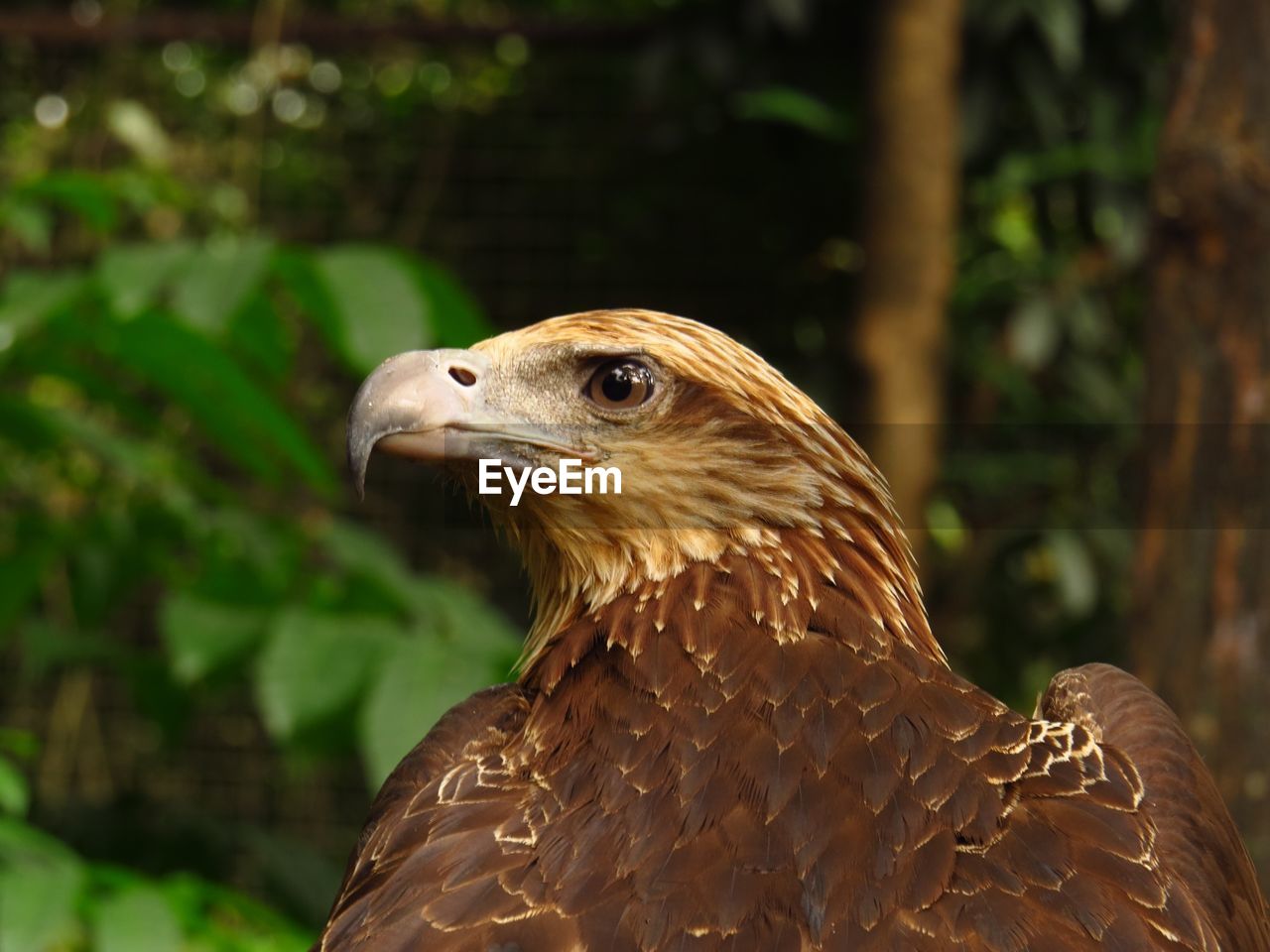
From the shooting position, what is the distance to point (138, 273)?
10.5 ft

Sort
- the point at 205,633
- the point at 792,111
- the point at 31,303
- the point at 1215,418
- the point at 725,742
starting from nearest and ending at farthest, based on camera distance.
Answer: the point at 725,742, the point at 31,303, the point at 205,633, the point at 1215,418, the point at 792,111

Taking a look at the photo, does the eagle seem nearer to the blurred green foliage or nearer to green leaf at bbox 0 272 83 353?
the blurred green foliage

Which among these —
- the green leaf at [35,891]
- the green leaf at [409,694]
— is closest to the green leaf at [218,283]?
the green leaf at [409,694]

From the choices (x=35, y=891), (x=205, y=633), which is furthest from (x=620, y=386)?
(x=205, y=633)

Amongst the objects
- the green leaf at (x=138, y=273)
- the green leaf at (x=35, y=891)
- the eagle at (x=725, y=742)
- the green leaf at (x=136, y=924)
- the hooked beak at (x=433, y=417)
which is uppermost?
the green leaf at (x=138, y=273)

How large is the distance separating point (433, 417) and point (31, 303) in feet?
5.42

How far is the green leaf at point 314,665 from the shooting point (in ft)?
10.1

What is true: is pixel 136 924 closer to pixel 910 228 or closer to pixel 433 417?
pixel 433 417

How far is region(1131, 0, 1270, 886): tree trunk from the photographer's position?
3.53 m

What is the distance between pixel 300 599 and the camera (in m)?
3.57

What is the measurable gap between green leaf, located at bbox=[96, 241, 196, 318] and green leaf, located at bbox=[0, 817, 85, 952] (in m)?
1.04

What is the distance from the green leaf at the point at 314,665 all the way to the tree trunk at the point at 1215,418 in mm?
1850

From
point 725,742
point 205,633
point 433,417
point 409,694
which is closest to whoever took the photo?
point 725,742

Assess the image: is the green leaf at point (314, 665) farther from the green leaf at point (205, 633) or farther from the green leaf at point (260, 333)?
the green leaf at point (260, 333)
